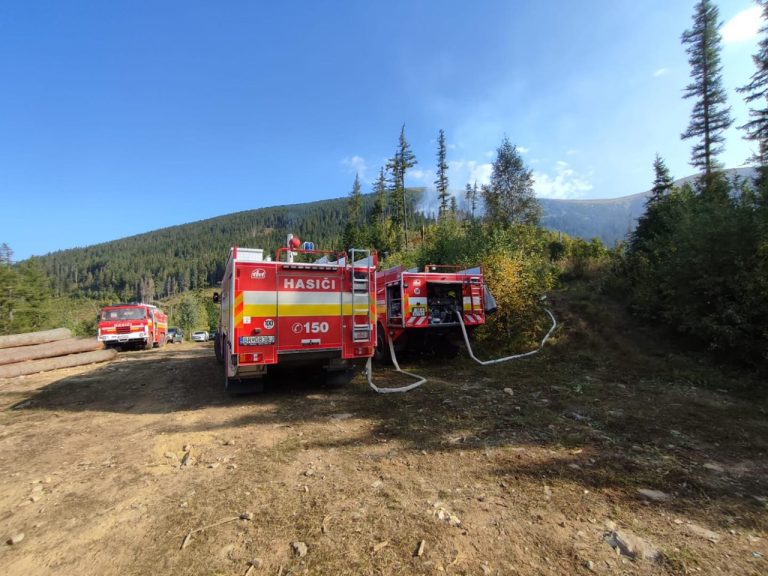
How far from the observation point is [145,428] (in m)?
5.62

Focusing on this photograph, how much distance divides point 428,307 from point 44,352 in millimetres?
12506

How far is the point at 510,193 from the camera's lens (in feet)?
103

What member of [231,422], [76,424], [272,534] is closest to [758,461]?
[272,534]

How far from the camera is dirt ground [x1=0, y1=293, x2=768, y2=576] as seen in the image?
8.64ft

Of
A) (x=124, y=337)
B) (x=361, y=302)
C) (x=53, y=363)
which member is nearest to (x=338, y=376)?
(x=361, y=302)

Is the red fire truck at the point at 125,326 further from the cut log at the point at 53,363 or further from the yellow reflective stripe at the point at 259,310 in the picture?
the yellow reflective stripe at the point at 259,310

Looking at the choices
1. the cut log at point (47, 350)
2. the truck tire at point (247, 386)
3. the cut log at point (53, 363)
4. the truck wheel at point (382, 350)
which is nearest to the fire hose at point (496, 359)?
the truck wheel at point (382, 350)

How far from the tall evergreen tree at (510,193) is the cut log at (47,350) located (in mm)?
26802

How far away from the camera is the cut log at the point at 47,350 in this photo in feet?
37.8

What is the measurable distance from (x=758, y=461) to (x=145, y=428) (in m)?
7.63

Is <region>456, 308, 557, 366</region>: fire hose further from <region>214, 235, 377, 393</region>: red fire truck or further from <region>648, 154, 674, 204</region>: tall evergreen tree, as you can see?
<region>648, 154, 674, 204</region>: tall evergreen tree

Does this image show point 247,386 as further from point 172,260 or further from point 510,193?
point 172,260

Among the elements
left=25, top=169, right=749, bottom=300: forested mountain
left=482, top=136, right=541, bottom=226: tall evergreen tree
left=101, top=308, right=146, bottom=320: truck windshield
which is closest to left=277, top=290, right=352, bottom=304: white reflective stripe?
left=101, top=308, right=146, bottom=320: truck windshield

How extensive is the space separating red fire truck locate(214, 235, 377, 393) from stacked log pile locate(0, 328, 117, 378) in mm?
8869
